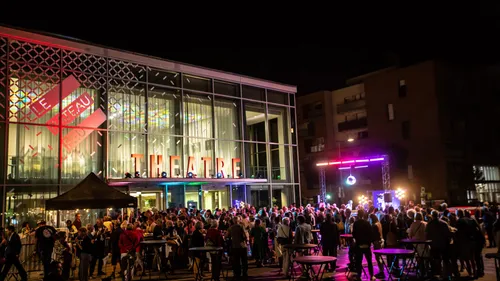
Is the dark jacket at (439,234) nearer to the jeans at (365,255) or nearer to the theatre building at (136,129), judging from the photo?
the jeans at (365,255)

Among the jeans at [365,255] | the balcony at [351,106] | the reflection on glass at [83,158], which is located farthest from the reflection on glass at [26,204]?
the balcony at [351,106]

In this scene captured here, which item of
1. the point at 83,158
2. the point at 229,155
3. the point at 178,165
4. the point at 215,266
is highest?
the point at 229,155

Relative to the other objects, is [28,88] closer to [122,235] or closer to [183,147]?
[183,147]

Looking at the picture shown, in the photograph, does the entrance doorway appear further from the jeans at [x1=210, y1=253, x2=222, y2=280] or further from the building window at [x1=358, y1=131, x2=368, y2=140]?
the building window at [x1=358, y1=131, x2=368, y2=140]

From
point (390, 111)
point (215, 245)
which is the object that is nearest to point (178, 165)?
point (215, 245)

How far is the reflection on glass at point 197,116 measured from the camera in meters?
26.5

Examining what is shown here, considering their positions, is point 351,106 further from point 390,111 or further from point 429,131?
point 429,131

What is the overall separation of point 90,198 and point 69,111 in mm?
9807

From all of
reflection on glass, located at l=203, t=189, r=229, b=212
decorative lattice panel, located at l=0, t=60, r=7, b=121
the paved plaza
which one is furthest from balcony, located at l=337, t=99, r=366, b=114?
decorative lattice panel, located at l=0, t=60, r=7, b=121

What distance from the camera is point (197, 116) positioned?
26938 mm

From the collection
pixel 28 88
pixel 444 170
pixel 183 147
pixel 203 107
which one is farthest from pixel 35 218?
pixel 444 170

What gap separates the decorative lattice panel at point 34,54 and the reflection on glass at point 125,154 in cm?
461

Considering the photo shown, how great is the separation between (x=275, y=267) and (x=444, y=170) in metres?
26.9

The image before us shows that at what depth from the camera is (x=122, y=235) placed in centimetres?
1224
